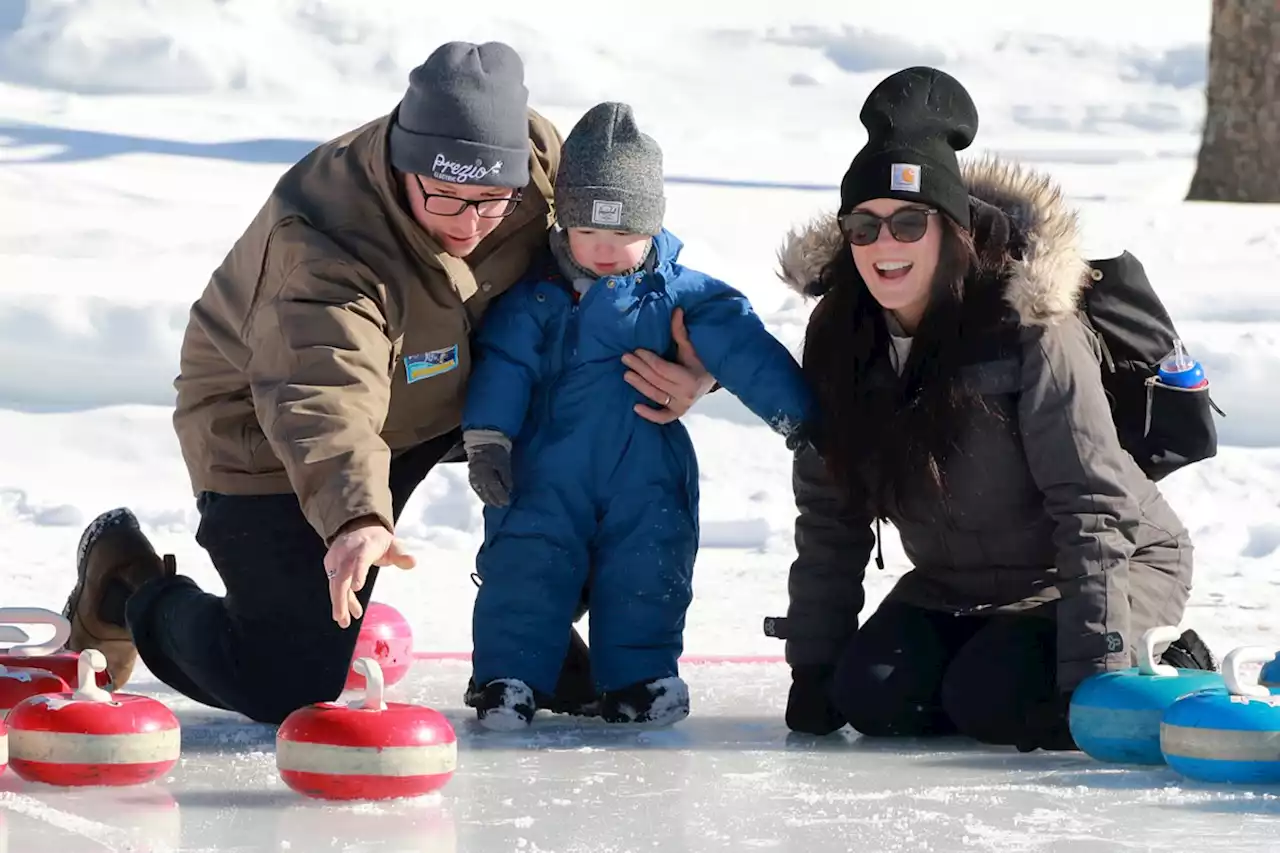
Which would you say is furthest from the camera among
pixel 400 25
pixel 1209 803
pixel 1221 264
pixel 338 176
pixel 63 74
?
pixel 400 25

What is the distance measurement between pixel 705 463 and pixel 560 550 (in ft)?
10.8

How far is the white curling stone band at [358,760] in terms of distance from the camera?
299 cm

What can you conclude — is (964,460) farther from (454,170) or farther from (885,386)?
(454,170)

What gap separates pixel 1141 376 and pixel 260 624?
1.68m

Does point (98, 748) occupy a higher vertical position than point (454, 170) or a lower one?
lower

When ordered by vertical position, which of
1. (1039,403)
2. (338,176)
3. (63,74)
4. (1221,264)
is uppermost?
(63,74)

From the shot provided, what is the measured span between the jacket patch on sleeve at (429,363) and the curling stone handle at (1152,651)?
1330 millimetres

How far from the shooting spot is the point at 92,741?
307 centimetres

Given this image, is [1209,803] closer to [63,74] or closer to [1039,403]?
[1039,403]

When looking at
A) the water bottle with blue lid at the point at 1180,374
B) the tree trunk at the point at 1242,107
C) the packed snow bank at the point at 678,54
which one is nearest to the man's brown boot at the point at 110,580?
the water bottle with blue lid at the point at 1180,374

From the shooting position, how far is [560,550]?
3805 mm

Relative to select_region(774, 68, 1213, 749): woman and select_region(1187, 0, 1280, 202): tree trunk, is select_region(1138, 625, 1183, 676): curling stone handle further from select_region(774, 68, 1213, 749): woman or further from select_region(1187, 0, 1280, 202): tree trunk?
select_region(1187, 0, 1280, 202): tree trunk

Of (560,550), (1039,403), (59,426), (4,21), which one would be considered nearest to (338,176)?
(560,550)

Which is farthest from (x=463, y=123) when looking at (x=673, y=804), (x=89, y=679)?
(x=673, y=804)
